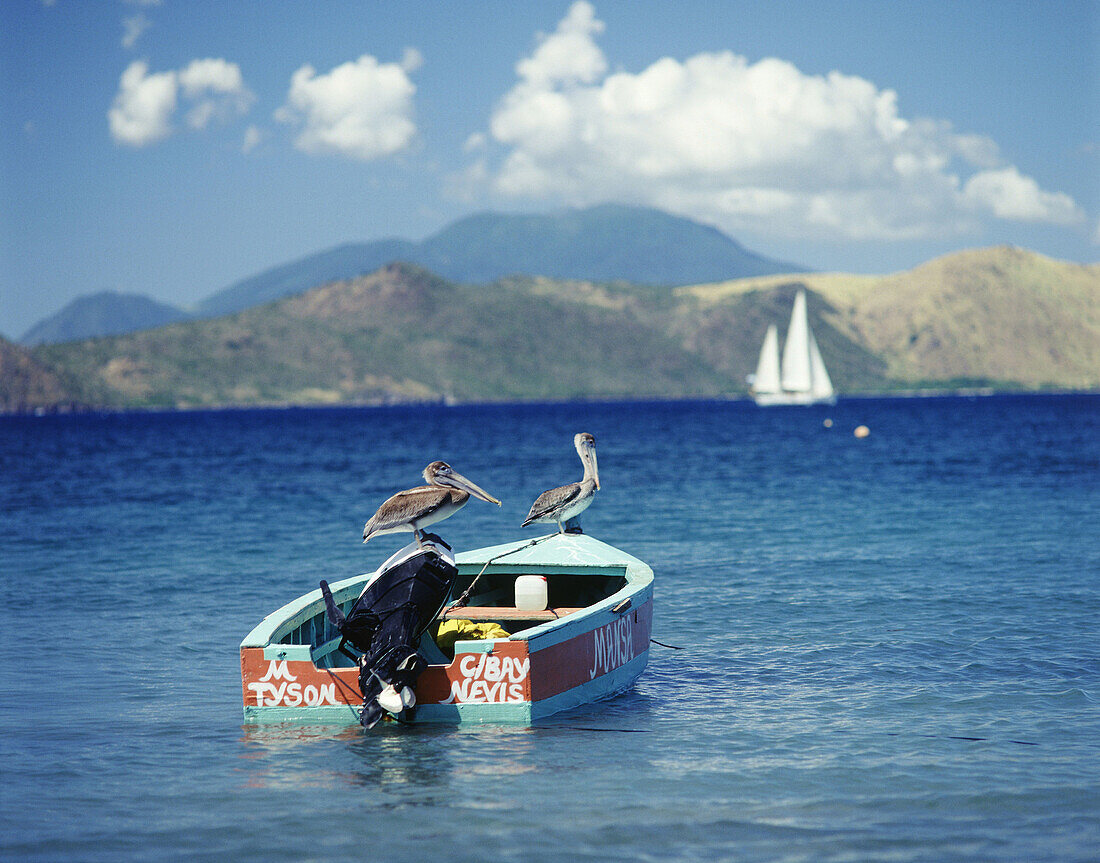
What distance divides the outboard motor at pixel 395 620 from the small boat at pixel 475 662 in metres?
0.18

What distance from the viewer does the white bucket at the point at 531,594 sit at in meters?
13.5

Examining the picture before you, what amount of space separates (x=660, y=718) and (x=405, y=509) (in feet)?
11.8

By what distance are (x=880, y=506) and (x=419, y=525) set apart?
2629 centimetres

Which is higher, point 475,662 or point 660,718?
point 475,662

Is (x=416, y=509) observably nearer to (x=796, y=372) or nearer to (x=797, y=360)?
(x=797, y=360)

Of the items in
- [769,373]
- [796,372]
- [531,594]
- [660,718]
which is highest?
[769,373]

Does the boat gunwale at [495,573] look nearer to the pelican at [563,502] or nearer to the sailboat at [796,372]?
the pelican at [563,502]

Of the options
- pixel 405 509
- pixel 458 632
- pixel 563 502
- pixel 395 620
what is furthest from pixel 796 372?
pixel 395 620

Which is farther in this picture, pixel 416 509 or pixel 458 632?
pixel 458 632

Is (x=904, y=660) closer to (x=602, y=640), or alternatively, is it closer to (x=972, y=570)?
(x=602, y=640)

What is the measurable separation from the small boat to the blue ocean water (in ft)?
0.94

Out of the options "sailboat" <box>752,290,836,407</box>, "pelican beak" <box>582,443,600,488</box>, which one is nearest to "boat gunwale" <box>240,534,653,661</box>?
"pelican beak" <box>582,443,600,488</box>

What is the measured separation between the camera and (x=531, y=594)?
44.1 ft

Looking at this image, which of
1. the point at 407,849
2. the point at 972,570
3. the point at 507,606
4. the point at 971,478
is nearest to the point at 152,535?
the point at 507,606
